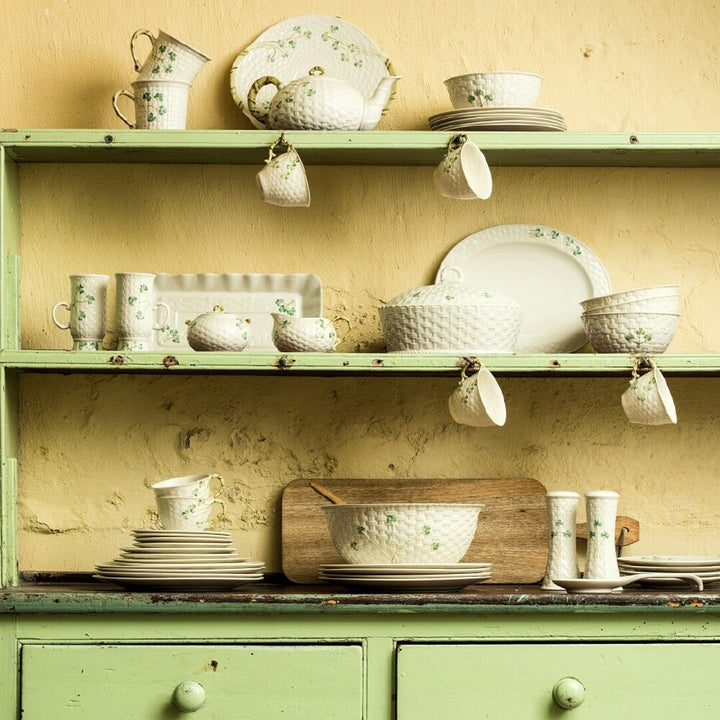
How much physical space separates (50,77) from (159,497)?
0.94 metres

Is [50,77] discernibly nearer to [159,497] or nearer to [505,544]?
[159,497]

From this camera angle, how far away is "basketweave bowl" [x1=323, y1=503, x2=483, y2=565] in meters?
2.02

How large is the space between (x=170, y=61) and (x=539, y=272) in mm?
855

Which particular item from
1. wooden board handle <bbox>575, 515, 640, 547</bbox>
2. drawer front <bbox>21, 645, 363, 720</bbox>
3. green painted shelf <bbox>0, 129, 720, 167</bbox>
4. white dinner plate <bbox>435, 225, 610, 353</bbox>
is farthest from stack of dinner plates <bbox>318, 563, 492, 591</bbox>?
green painted shelf <bbox>0, 129, 720, 167</bbox>

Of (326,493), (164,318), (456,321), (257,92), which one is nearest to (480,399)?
(456,321)

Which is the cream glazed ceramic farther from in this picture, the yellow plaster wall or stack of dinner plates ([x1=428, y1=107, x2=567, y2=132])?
stack of dinner plates ([x1=428, y1=107, x2=567, y2=132])

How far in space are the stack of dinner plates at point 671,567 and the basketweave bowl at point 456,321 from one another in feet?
1.54

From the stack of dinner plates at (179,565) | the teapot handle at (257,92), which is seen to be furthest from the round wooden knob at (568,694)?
the teapot handle at (257,92)

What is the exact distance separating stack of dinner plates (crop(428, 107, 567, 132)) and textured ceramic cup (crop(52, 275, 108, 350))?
733mm

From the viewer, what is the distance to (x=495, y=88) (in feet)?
7.29

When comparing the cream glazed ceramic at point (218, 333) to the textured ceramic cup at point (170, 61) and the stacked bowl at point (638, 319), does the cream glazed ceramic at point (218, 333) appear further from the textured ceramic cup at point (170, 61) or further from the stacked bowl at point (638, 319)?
the stacked bowl at point (638, 319)

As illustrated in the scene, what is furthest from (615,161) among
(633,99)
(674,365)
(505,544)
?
(505,544)

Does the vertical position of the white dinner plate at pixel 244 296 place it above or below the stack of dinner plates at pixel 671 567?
above

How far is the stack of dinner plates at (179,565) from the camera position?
79.1 inches
